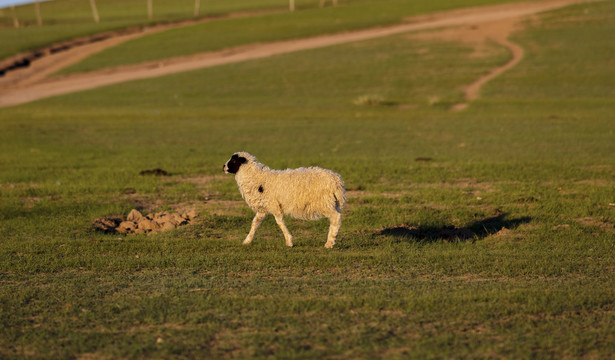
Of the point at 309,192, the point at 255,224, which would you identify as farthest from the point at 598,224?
the point at 255,224

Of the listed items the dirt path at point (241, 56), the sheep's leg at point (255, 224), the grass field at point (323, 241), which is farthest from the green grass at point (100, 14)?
the sheep's leg at point (255, 224)

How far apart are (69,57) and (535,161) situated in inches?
2019

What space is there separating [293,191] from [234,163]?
1337mm

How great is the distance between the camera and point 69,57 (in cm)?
6231

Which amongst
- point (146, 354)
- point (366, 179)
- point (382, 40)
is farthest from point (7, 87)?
point (146, 354)

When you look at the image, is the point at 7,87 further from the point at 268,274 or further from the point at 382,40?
the point at 268,274

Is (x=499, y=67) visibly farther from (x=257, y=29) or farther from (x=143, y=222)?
(x=143, y=222)

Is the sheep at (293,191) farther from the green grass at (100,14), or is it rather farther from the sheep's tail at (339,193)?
the green grass at (100,14)

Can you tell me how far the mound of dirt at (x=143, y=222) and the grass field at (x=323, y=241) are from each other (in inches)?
13.6

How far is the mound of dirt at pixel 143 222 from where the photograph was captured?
46.8 ft

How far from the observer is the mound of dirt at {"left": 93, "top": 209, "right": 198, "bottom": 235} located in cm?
1426

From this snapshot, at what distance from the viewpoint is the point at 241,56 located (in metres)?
61.8

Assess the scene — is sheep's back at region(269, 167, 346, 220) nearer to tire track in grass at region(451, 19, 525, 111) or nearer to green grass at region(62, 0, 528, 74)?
tire track in grass at region(451, 19, 525, 111)

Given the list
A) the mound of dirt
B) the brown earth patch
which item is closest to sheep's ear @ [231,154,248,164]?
the mound of dirt
